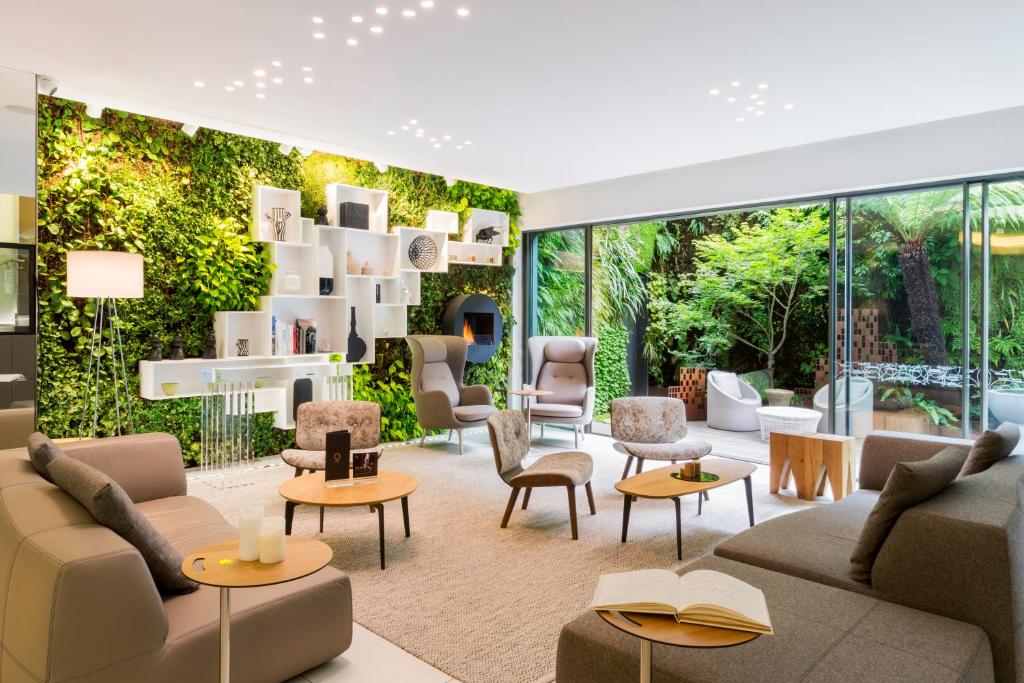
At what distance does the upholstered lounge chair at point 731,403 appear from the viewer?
711 centimetres

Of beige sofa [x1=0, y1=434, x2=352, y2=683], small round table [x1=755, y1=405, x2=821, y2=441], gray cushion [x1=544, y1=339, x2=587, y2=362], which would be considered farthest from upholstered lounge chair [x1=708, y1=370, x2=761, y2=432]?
beige sofa [x1=0, y1=434, x2=352, y2=683]

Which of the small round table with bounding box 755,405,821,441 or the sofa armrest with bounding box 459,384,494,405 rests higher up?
the sofa armrest with bounding box 459,384,494,405

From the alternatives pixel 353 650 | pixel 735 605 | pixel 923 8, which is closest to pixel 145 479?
pixel 353 650

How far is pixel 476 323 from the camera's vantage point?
7.23 m

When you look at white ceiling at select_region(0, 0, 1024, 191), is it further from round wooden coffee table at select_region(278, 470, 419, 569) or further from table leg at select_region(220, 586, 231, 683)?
table leg at select_region(220, 586, 231, 683)

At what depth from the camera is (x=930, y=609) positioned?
2.08 metres

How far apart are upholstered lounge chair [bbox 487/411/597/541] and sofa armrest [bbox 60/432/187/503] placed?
1.72 m

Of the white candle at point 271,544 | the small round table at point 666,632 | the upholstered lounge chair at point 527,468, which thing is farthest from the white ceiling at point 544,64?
the small round table at point 666,632

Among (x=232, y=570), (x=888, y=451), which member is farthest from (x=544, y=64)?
(x=232, y=570)

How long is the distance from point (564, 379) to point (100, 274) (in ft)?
13.6

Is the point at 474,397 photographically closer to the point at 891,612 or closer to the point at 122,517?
the point at 122,517

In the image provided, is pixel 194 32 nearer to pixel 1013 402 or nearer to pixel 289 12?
pixel 289 12

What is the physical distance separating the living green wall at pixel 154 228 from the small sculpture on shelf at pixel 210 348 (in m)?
0.07

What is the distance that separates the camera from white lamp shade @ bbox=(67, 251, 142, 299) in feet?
13.6
